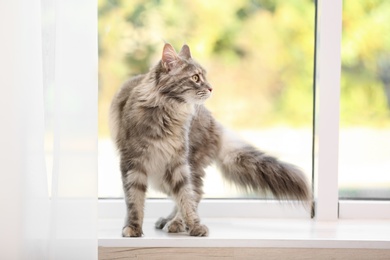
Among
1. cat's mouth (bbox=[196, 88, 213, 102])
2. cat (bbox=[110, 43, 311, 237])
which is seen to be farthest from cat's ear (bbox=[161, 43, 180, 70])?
cat's mouth (bbox=[196, 88, 213, 102])

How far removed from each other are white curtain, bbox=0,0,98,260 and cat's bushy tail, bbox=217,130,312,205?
551 mm

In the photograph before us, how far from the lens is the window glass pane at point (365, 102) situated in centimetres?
232

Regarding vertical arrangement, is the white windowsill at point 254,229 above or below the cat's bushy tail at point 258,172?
below

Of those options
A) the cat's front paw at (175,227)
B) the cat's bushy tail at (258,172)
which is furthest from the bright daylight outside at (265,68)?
the cat's front paw at (175,227)

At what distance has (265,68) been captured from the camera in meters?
2.35

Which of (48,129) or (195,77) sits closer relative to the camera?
(48,129)

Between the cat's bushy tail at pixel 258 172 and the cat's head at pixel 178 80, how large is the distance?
25 centimetres

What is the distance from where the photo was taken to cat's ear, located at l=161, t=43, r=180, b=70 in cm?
199

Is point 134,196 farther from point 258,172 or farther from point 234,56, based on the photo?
point 234,56

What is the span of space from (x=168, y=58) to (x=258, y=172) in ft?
1.45

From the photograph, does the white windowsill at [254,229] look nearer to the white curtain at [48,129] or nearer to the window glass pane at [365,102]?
the window glass pane at [365,102]

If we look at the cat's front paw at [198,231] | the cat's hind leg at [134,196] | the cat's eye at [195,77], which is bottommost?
the cat's front paw at [198,231]

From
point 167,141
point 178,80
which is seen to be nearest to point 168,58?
point 178,80

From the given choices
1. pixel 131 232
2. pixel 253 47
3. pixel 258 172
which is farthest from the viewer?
pixel 253 47
